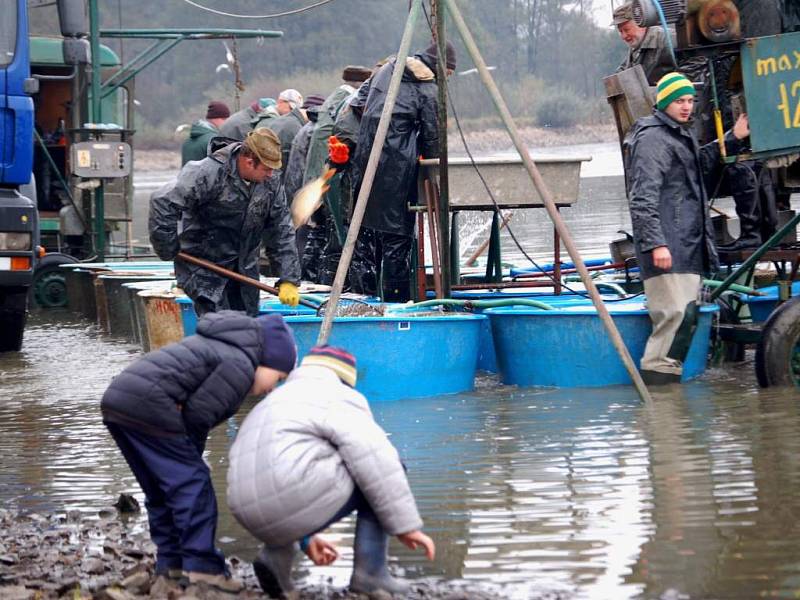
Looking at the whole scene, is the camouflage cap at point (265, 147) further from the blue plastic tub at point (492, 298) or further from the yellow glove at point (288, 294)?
the blue plastic tub at point (492, 298)

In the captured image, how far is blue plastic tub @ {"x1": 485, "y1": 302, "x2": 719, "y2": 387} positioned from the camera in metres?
8.54

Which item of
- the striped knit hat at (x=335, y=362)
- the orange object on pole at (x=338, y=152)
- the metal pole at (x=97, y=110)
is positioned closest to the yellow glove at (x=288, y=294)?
the orange object on pole at (x=338, y=152)

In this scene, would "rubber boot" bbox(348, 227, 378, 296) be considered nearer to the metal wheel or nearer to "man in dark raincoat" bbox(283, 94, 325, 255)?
"man in dark raincoat" bbox(283, 94, 325, 255)

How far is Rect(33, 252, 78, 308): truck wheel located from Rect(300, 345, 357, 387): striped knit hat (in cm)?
1165

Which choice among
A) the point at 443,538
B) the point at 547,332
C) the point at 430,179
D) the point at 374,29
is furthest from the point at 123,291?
the point at 374,29

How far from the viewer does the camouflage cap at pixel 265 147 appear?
7781mm

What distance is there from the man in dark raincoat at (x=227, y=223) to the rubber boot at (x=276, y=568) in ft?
11.3

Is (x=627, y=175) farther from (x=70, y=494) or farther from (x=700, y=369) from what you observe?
(x=70, y=494)

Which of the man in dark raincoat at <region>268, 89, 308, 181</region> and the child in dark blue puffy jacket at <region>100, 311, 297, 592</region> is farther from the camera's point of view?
the man in dark raincoat at <region>268, 89, 308, 181</region>

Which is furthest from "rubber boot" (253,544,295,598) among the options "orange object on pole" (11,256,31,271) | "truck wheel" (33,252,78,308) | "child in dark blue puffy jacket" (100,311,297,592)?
"truck wheel" (33,252,78,308)

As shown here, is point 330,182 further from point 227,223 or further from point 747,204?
point 747,204

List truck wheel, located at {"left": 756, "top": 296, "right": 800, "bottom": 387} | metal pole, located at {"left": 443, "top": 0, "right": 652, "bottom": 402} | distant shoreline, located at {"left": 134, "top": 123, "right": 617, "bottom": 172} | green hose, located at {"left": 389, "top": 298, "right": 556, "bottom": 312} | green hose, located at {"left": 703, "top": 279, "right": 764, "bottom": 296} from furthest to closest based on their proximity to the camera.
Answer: distant shoreline, located at {"left": 134, "top": 123, "right": 617, "bottom": 172} → green hose, located at {"left": 703, "top": 279, "right": 764, "bottom": 296} → green hose, located at {"left": 389, "top": 298, "right": 556, "bottom": 312} → truck wheel, located at {"left": 756, "top": 296, "right": 800, "bottom": 387} → metal pole, located at {"left": 443, "top": 0, "right": 652, "bottom": 402}

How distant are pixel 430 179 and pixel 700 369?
2148mm

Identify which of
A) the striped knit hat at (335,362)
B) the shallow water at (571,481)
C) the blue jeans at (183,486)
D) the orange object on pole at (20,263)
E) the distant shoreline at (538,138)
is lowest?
the shallow water at (571,481)
